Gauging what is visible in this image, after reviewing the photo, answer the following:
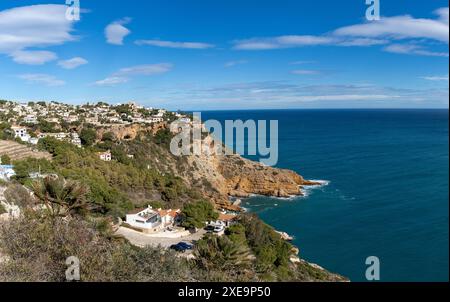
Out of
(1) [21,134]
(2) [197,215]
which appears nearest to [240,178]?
(2) [197,215]

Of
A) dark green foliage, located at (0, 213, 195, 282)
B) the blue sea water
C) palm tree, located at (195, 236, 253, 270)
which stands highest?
dark green foliage, located at (0, 213, 195, 282)

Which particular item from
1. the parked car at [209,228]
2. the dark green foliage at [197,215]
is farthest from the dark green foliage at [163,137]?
the parked car at [209,228]

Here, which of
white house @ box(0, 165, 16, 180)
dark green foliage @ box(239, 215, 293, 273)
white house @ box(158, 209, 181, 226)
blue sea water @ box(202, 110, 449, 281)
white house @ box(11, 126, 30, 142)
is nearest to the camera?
dark green foliage @ box(239, 215, 293, 273)

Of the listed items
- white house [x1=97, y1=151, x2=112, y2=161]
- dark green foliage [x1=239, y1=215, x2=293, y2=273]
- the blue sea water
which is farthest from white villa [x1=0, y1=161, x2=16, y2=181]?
the blue sea water

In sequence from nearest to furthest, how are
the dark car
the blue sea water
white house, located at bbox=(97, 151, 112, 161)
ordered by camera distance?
the dark car → the blue sea water → white house, located at bbox=(97, 151, 112, 161)

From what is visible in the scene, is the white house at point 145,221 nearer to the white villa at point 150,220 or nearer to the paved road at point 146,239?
the white villa at point 150,220

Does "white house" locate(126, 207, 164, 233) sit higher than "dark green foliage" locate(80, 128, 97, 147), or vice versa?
"dark green foliage" locate(80, 128, 97, 147)

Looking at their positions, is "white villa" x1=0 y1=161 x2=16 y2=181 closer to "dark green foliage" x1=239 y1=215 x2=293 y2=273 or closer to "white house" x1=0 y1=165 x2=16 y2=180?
"white house" x1=0 y1=165 x2=16 y2=180

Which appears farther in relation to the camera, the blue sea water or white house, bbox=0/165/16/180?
the blue sea water

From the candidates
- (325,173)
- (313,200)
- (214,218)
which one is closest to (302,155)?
(325,173)

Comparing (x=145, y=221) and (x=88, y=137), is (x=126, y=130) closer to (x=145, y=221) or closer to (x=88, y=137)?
(x=88, y=137)

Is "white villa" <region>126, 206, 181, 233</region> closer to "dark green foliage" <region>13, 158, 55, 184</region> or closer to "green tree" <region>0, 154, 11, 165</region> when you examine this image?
"dark green foliage" <region>13, 158, 55, 184</region>

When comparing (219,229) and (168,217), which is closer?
(219,229)
